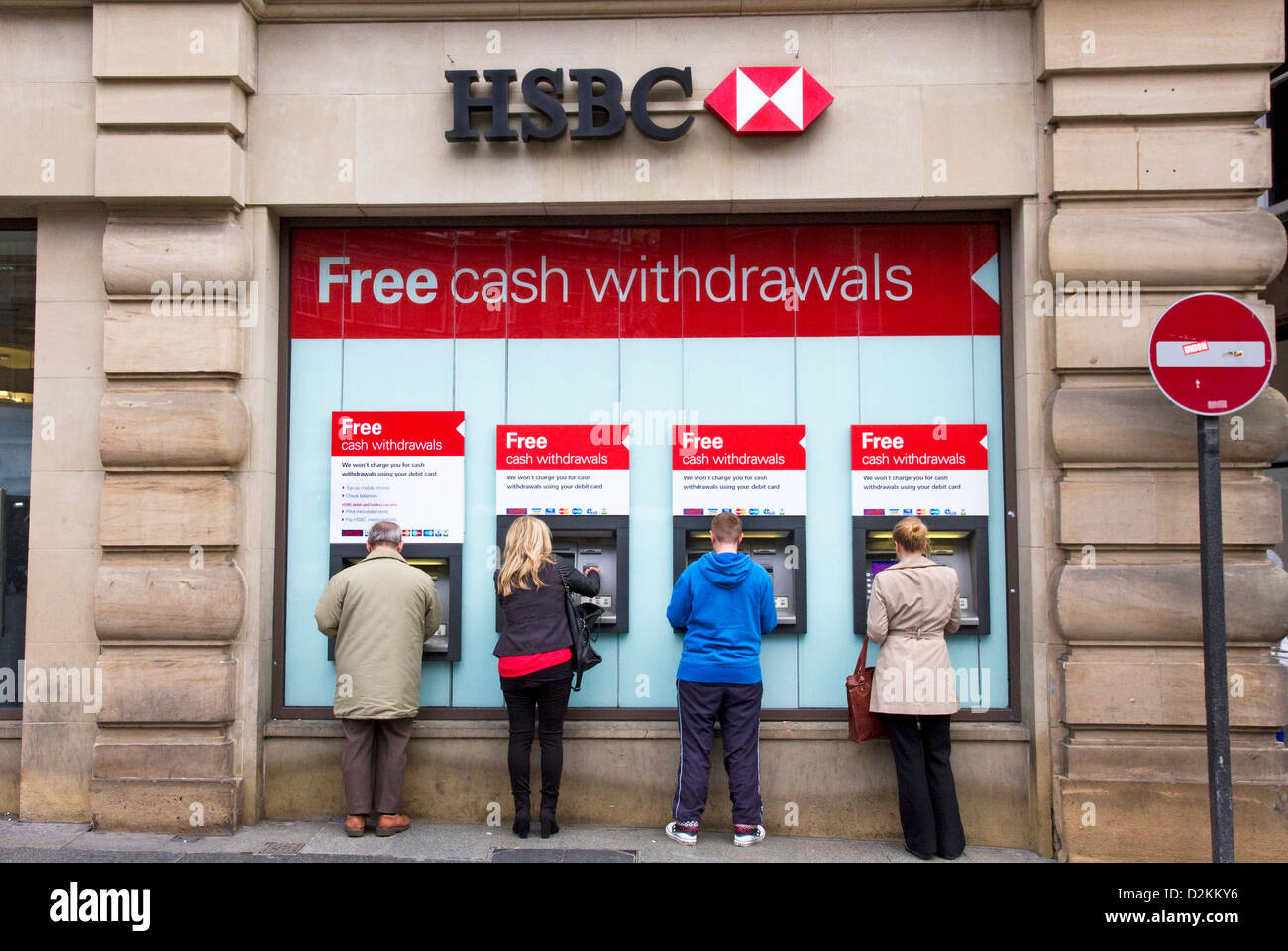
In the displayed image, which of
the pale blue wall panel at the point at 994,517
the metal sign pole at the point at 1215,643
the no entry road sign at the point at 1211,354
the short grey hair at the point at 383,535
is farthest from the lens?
the pale blue wall panel at the point at 994,517

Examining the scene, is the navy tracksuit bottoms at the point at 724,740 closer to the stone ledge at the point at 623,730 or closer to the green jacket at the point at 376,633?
the stone ledge at the point at 623,730

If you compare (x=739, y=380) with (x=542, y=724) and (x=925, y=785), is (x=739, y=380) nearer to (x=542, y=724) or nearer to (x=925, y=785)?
(x=542, y=724)

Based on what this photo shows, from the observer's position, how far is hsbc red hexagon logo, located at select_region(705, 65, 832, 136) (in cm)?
623

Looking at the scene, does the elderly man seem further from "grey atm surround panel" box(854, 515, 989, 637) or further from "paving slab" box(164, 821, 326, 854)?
"grey atm surround panel" box(854, 515, 989, 637)

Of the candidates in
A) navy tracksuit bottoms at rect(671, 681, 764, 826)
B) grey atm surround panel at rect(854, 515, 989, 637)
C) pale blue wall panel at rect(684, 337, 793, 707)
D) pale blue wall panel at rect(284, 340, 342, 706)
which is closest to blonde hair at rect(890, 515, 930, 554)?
grey atm surround panel at rect(854, 515, 989, 637)

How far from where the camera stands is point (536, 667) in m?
5.80

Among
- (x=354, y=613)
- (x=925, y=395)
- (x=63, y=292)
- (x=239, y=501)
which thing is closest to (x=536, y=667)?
(x=354, y=613)

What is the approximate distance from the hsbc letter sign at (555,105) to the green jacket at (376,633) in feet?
8.86

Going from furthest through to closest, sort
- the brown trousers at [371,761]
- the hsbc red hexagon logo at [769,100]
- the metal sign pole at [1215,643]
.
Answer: the hsbc red hexagon logo at [769,100] < the brown trousers at [371,761] < the metal sign pole at [1215,643]

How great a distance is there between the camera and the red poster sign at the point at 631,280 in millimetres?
6590

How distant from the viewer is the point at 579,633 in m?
5.94

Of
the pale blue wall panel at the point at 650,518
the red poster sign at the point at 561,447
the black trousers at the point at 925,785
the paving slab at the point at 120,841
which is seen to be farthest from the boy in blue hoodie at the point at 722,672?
the paving slab at the point at 120,841

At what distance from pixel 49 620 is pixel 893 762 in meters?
5.25

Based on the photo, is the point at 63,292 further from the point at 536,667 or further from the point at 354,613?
the point at 536,667
